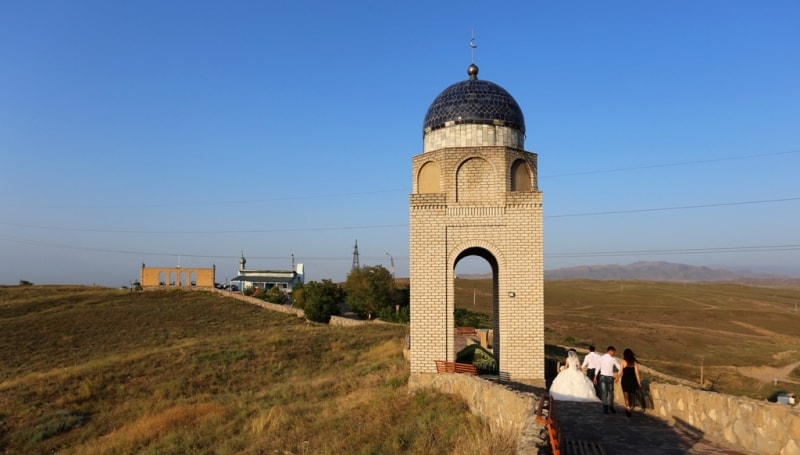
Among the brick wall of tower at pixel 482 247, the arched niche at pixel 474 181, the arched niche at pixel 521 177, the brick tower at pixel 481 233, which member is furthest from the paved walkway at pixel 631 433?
the arched niche at pixel 521 177

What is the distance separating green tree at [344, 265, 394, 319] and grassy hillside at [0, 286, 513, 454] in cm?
1285

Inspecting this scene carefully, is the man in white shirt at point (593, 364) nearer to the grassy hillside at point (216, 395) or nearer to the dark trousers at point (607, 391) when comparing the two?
the dark trousers at point (607, 391)

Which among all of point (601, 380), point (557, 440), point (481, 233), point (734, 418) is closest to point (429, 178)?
point (481, 233)

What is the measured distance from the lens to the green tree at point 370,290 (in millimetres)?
50438

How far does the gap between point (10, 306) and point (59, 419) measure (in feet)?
150

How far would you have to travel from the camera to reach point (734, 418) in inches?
327

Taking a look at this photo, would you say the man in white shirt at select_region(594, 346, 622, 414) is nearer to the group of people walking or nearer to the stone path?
the group of people walking

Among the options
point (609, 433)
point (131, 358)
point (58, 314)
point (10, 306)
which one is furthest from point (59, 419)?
point (10, 306)

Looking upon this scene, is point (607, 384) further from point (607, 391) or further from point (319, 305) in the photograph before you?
point (319, 305)

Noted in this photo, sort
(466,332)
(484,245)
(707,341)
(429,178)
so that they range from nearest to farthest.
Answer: (484,245), (429,178), (466,332), (707,341)

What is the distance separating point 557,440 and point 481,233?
8.43 m

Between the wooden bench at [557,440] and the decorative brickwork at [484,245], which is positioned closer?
the wooden bench at [557,440]

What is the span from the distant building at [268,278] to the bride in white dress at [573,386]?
80826 millimetres

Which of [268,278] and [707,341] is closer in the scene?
[707,341]
